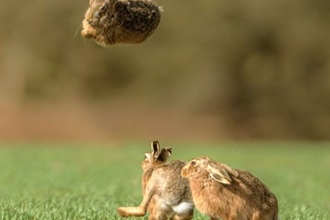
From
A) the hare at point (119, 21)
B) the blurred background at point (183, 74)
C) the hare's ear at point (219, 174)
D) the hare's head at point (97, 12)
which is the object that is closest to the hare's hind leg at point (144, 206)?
the hare's ear at point (219, 174)

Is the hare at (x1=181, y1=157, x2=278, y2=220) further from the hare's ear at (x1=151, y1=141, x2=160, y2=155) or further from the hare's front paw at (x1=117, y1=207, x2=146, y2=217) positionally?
the hare's ear at (x1=151, y1=141, x2=160, y2=155)

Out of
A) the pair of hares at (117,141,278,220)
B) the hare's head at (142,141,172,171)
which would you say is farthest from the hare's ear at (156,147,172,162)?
the pair of hares at (117,141,278,220)

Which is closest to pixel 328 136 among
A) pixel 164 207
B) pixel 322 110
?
pixel 322 110

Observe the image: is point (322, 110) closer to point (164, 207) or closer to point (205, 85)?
point (205, 85)

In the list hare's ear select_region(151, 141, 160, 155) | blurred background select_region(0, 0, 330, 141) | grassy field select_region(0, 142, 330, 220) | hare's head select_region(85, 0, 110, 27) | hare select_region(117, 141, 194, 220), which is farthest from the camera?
blurred background select_region(0, 0, 330, 141)

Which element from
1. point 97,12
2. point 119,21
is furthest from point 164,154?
point 97,12

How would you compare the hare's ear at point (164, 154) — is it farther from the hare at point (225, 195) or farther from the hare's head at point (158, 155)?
the hare at point (225, 195)

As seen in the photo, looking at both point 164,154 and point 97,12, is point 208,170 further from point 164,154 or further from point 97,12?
point 97,12
